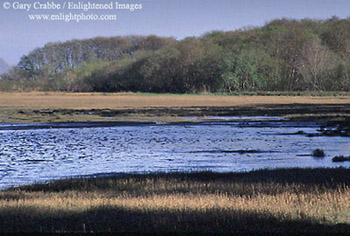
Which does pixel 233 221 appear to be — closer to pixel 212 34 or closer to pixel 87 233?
pixel 87 233

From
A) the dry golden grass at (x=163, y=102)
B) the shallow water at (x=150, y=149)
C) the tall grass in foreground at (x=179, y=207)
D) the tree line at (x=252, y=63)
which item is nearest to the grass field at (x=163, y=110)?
the dry golden grass at (x=163, y=102)

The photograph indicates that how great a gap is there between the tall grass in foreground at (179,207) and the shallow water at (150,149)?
397cm

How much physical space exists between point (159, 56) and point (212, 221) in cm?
12806

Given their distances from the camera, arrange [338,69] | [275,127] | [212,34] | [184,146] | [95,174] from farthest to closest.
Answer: [212,34] → [338,69] → [275,127] → [184,146] → [95,174]

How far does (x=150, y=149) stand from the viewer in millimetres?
29219

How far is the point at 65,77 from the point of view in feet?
541

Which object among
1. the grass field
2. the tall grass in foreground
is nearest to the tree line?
the grass field

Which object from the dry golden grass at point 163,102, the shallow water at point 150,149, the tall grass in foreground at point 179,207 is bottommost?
the dry golden grass at point 163,102

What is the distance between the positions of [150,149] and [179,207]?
56.1 ft

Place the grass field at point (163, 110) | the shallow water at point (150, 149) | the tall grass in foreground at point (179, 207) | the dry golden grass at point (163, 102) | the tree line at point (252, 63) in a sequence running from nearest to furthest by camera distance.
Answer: the tall grass in foreground at point (179, 207) < the shallow water at point (150, 149) < the grass field at point (163, 110) < the dry golden grass at point (163, 102) < the tree line at point (252, 63)

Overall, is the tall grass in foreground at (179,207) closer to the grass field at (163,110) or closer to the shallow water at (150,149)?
the shallow water at (150,149)

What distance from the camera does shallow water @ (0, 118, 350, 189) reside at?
22.4 m

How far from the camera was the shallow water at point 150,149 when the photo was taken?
22.4 m

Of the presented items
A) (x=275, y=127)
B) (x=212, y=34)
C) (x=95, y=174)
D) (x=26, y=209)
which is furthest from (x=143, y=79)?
(x=26, y=209)
